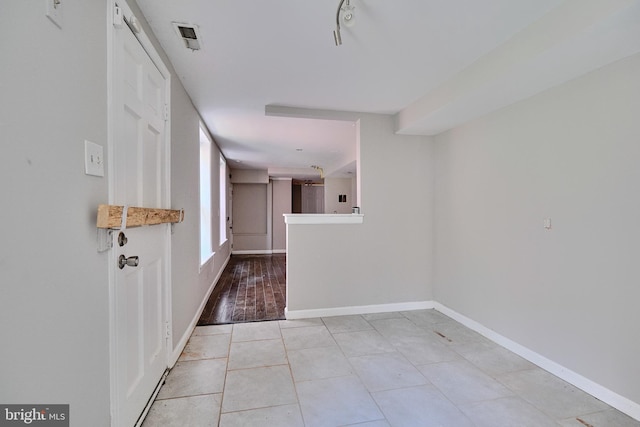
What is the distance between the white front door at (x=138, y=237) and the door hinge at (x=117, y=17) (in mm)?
26

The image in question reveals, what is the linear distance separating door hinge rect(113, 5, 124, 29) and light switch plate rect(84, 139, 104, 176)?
61 cm

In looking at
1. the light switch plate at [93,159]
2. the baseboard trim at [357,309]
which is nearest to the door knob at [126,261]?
the light switch plate at [93,159]

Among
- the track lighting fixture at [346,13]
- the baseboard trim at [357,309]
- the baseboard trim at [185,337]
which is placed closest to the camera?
the track lighting fixture at [346,13]

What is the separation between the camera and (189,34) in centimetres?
184

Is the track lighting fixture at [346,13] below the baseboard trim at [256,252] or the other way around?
the other way around

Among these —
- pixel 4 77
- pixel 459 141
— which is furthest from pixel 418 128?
pixel 4 77

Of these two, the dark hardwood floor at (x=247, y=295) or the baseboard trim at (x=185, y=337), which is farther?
the dark hardwood floor at (x=247, y=295)

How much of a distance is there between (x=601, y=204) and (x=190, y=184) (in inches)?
130

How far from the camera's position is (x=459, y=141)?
307 cm

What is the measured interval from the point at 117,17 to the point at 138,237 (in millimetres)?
1080

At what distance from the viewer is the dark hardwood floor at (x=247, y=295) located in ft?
10.6

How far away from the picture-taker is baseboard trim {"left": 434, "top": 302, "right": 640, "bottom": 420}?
1.70m

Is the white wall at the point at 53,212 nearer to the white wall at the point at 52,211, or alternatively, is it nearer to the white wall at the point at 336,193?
the white wall at the point at 52,211

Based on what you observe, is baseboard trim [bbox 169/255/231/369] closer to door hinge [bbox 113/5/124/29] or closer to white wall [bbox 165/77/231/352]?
white wall [bbox 165/77/231/352]
